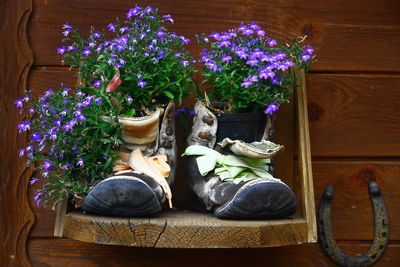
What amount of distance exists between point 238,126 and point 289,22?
368 millimetres

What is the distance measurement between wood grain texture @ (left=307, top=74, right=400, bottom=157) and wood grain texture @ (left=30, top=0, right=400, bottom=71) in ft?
0.13

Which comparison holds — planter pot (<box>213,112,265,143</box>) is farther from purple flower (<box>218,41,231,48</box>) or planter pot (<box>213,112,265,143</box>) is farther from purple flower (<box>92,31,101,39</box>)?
purple flower (<box>92,31,101,39</box>)

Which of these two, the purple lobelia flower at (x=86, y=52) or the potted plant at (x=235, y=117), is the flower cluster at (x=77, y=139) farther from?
the potted plant at (x=235, y=117)

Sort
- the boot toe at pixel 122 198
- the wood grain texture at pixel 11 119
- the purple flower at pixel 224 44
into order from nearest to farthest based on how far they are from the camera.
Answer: the boot toe at pixel 122 198 < the purple flower at pixel 224 44 < the wood grain texture at pixel 11 119

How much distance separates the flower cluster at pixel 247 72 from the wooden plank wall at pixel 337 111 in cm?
18

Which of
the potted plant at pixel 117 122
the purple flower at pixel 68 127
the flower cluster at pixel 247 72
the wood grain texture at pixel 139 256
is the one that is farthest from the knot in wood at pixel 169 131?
the wood grain texture at pixel 139 256

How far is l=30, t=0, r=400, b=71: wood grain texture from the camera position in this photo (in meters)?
1.48

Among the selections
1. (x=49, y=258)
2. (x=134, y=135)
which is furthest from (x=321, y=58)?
(x=49, y=258)

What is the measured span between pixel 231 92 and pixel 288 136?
0.28 m

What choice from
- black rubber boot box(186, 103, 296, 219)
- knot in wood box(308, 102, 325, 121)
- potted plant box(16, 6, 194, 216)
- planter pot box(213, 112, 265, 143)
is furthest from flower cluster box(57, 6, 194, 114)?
knot in wood box(308, 102, 325, 121)

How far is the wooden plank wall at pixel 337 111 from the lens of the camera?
4.98 feet

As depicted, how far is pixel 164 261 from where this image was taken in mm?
1519

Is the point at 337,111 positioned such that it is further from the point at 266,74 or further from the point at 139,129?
the point at 139,129

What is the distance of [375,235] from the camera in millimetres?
1565
